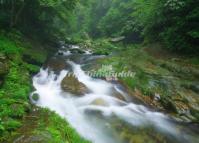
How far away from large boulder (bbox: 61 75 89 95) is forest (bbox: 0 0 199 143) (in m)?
0.05

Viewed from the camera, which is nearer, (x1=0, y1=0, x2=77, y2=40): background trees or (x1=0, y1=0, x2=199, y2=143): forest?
(x1=0, y1=0, x2=199, y2=143): forest

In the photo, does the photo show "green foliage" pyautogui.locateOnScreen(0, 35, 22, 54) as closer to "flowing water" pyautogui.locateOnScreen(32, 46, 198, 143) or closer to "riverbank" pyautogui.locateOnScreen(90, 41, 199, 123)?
"flowing water" pyautogui.locateOnScreen(32, 46, 198, 143)

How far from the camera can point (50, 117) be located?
759cm

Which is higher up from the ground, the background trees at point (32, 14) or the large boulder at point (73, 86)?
the background trees at point (32, 14)

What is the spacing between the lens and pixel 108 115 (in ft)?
29.7

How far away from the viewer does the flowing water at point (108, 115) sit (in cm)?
777

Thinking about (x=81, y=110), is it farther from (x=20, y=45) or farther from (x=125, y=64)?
(x=20, y=45)

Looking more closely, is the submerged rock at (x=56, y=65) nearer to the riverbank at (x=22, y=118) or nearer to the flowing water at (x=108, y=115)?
the flowing water at (x=108, y=115)

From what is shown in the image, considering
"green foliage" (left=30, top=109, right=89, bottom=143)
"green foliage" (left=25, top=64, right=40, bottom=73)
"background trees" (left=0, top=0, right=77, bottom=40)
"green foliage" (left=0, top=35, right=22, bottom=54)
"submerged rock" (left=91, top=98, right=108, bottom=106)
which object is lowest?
"green foliage" (left=30, top=109, right=89, bottom=143)

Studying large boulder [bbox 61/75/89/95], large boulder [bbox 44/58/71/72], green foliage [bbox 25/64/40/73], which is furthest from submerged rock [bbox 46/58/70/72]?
large boulder [bbox 61/75/89/95]

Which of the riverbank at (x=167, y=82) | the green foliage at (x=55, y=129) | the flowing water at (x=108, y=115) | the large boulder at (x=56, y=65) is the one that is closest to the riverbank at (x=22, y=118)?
the green foliage at (x=55, y=129)

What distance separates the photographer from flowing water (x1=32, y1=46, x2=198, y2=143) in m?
7.77

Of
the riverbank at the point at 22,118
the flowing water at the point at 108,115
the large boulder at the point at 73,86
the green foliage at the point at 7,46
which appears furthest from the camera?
the green foliage at the point at 7,46

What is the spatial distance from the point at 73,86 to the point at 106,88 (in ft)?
4.98
